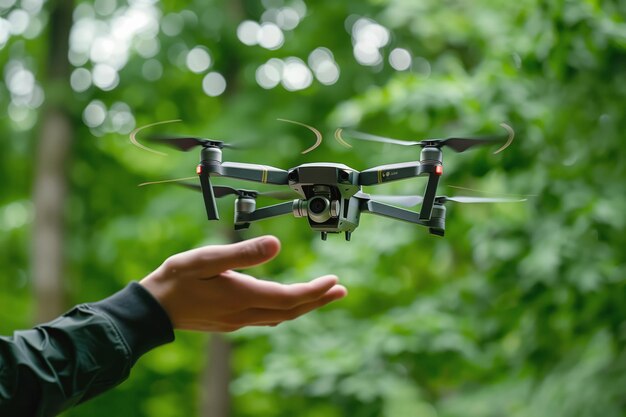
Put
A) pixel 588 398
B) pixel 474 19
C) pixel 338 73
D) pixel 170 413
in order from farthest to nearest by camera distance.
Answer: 1. pixel 170 413
2. pixel 338 73
3. pixel 474 19
4. pixel 588 398

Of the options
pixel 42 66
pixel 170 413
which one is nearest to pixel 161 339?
pixel 42 66

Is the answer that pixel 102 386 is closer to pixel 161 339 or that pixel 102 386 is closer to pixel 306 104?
pixel 161 339

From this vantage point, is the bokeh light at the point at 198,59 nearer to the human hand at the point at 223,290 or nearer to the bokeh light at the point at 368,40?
the bokeh light at the point at 368,40

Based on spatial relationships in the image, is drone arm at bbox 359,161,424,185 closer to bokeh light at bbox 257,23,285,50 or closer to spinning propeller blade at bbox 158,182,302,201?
spinning propeller blade at bbox 158,182,302,201

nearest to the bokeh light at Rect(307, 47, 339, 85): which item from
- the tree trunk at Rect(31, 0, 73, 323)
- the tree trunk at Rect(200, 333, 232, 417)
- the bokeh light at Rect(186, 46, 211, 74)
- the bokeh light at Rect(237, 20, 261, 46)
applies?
the bokeh light at Rect(237, 20, 261, 46)

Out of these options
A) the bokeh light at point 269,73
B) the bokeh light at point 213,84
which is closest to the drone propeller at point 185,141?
the bokeh light at point 269,73

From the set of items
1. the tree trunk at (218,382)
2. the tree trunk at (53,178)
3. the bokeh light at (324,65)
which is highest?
the bokeh light at (324,65)

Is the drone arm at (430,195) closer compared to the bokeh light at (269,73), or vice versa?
the drone arm at (430,195)

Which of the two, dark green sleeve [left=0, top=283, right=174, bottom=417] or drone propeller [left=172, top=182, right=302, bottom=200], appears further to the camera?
drone propeller [left=172, top=182, right=302, bottom=200]
